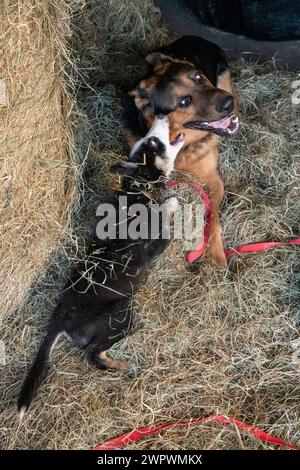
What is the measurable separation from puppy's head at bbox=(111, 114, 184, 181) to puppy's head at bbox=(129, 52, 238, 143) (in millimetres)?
233

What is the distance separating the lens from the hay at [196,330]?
12.6 ft

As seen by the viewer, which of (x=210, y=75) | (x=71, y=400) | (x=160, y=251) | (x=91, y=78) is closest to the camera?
(x=71, y=400)

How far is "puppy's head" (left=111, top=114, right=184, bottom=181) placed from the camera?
163 inches

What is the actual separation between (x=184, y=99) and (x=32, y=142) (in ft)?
4.17

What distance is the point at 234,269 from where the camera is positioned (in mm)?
4566

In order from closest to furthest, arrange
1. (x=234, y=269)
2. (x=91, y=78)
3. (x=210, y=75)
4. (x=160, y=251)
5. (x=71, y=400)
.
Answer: (x=71, y=400) → (x=160, y=251) → (x=234, y=269) → (x=210, y=75) → (x=91, y=78)

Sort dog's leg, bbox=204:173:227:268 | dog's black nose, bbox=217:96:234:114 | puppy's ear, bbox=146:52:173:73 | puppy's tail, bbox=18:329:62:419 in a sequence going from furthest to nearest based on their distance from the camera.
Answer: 1. puppy's ear, bbox=146:52:173:73
2. dog's leg, bbox=204:173:227:268
3. dog's black nose, bbox=217:96:234:114
4. puppy's tail, bbox=18:329:62:419

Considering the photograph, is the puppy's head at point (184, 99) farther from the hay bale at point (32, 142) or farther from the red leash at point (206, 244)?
the hay bale at point (32, 142)

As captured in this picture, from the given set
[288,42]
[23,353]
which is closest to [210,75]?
[288,42]

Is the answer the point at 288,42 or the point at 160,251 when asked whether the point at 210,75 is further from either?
the point at 160,251

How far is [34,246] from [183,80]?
176 cm

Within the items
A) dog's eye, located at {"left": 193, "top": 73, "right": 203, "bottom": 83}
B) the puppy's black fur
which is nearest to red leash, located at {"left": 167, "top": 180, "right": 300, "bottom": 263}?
the puppy's black fur

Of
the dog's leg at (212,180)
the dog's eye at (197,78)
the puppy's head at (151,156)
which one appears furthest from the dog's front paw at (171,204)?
the dog's eye at (197,78)

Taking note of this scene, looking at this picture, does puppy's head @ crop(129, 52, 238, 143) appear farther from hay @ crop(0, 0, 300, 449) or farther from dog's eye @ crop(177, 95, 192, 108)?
hay @ crop(0, 0, 300, 449)
